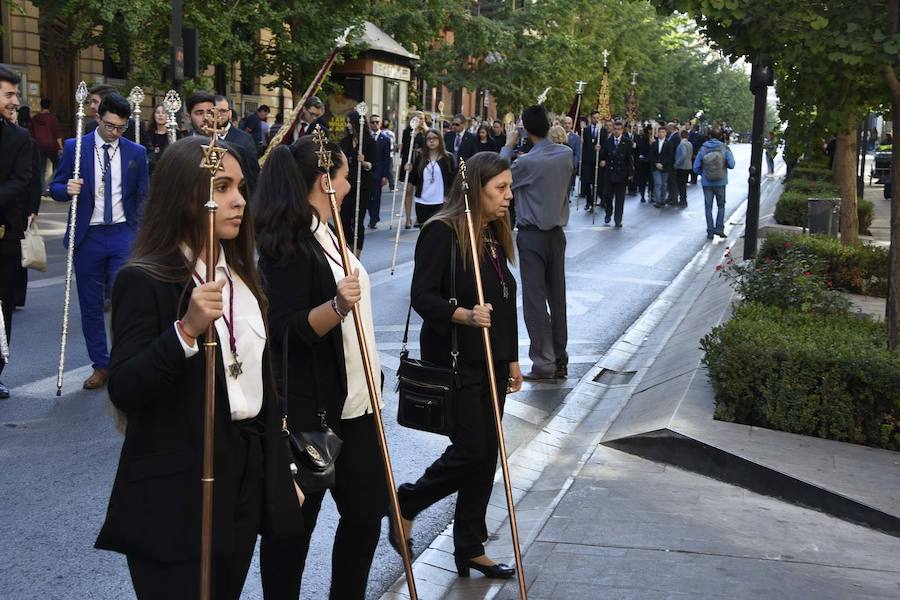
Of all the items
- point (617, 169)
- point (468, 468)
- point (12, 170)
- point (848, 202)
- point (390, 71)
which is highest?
point (390, 71)

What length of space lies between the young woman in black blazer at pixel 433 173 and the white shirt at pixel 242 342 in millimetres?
10996

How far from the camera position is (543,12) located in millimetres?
48938

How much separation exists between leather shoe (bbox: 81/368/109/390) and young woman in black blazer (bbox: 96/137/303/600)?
5337mm

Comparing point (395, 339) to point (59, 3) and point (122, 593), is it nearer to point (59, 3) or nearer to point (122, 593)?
point (122, 593)

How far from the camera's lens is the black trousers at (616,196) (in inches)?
882

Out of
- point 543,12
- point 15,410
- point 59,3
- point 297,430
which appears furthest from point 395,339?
point 543,12

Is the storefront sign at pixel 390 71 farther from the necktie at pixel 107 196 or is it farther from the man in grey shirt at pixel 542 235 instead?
the necktie at pixel 107 196

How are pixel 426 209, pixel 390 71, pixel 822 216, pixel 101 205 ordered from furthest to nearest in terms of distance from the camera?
pixel 390 71 → pixel 822 216 → pixel 426 209 → pixel 101 205

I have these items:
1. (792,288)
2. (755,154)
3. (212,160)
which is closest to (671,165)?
(755,154)

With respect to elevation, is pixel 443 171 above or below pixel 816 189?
above

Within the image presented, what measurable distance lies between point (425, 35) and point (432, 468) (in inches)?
1467

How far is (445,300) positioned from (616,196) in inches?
709

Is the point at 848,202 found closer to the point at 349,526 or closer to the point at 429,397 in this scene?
the point at 429,397

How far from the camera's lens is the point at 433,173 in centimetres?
1426
